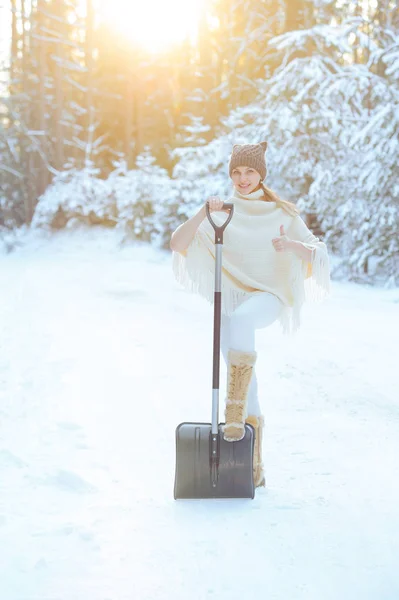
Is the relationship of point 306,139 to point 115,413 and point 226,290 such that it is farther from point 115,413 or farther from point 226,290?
point 226,290

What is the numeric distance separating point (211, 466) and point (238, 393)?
39 centimetres

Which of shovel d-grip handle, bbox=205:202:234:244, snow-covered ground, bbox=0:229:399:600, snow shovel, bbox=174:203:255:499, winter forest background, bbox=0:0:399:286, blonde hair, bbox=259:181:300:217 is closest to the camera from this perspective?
snow-covered ground, bbox=0:229:399:600

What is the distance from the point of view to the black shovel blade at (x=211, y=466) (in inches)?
140

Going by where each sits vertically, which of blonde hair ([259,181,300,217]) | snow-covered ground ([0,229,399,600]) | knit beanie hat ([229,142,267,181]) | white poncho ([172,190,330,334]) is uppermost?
knit beanie hat ([229,142,267,181])

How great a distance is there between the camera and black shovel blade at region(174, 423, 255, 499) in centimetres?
354

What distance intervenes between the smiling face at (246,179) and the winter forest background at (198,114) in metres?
8.14

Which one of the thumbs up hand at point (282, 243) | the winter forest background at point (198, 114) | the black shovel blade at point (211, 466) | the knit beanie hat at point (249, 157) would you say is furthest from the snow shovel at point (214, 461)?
the winter forest background at point (198, 114)

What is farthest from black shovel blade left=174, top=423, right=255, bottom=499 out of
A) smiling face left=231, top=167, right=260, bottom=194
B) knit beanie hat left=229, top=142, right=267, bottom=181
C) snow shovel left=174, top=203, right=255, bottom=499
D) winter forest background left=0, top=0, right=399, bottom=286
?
winter forest background left=0, top=0, right=399, bottom=286

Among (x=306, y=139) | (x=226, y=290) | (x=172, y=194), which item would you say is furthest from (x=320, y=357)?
(x=172, y=194)

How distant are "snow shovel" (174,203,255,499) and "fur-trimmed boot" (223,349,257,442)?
0.20 feet

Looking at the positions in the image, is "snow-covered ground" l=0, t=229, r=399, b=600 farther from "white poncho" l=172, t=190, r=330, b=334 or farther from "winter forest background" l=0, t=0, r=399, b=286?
"winter forest background" l=0, t=0, r=399, b=286

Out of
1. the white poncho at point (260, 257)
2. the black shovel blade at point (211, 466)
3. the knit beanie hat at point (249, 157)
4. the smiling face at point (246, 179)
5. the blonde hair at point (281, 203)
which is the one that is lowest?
the black shovel blade at point (211, 466)

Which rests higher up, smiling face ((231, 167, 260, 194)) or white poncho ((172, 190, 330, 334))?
smiling face ((231, 167, 260, 194))

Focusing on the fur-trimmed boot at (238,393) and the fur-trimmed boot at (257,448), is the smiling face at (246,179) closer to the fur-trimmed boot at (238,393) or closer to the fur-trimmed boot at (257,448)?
the fur-trimmed boot at (238,393)
